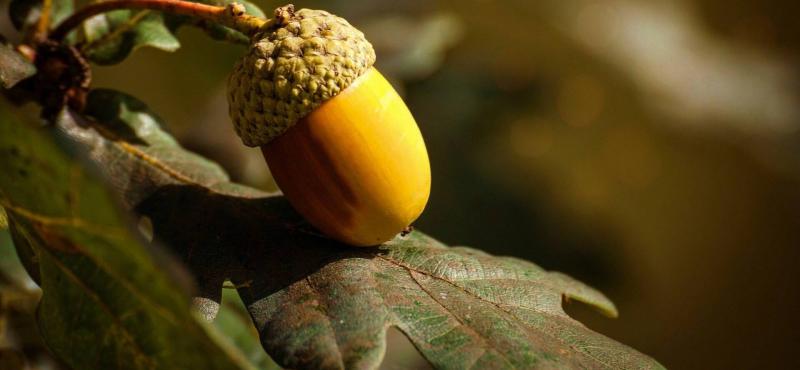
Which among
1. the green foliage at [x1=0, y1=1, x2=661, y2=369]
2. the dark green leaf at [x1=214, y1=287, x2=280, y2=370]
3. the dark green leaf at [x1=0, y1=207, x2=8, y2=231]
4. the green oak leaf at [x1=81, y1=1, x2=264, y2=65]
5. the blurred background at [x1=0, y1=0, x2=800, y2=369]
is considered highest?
the blurred background at [x1=0, y1=0, x2=800, y2=369]

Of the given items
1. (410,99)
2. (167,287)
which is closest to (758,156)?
(410,99)

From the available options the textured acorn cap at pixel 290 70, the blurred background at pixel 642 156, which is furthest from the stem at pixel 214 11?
the blurred background at pixel 642 156

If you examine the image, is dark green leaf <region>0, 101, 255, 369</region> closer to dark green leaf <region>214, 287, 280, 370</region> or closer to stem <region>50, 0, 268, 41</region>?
stem <region>50, 0, 268, 41</region>

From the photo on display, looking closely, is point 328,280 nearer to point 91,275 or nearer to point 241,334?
point 91,275

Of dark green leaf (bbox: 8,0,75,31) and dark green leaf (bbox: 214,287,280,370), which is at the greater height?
dark green leaf (bbox: 8,0,75,31)

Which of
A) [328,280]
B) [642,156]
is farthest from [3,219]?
[642,156]

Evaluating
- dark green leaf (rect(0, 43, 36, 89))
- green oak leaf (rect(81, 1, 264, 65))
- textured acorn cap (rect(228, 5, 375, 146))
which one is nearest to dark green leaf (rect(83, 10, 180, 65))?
green oak leaf (rect(81, 1, 264, 65))
